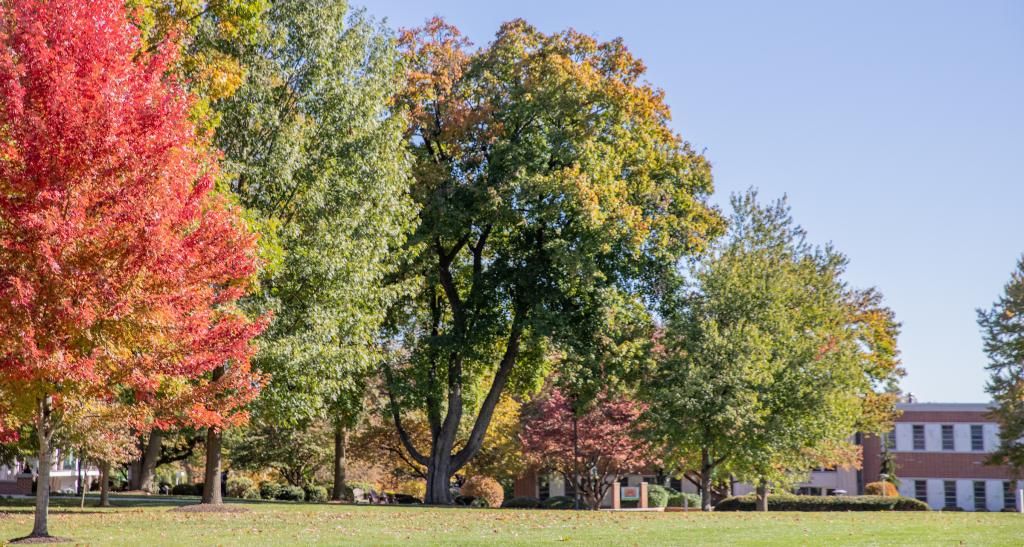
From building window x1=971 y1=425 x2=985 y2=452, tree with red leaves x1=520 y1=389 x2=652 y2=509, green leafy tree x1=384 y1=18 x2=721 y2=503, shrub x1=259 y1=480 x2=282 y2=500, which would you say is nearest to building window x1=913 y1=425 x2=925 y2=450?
building window x1=971 y1=425 x2=985 y2=452

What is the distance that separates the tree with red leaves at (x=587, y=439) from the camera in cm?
4738

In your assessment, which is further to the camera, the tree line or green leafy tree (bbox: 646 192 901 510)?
green leafy tree (bbox: 646 192 901 510)

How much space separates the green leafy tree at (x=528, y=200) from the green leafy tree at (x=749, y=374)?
1.82m

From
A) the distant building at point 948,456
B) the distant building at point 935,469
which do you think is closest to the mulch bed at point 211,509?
the distant building at point 935,469

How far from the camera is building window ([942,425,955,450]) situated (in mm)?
62875

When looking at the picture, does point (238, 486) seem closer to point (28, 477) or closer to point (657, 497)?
point (28, 477)

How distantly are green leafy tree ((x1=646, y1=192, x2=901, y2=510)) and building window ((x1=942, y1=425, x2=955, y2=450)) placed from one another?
30.5m

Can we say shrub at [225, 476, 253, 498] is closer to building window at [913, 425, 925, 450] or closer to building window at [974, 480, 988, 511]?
Result: building window at [913, 425, 925, 450]

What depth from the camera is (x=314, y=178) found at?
25188 mm

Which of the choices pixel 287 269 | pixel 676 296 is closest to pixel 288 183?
pixel 287 269

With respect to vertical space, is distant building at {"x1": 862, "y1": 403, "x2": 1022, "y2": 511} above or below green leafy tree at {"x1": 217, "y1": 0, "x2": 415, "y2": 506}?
below

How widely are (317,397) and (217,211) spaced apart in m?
10.8

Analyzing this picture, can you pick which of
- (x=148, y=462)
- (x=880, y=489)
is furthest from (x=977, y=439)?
(x=148, y=462)

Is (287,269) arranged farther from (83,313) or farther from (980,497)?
(980,497)
